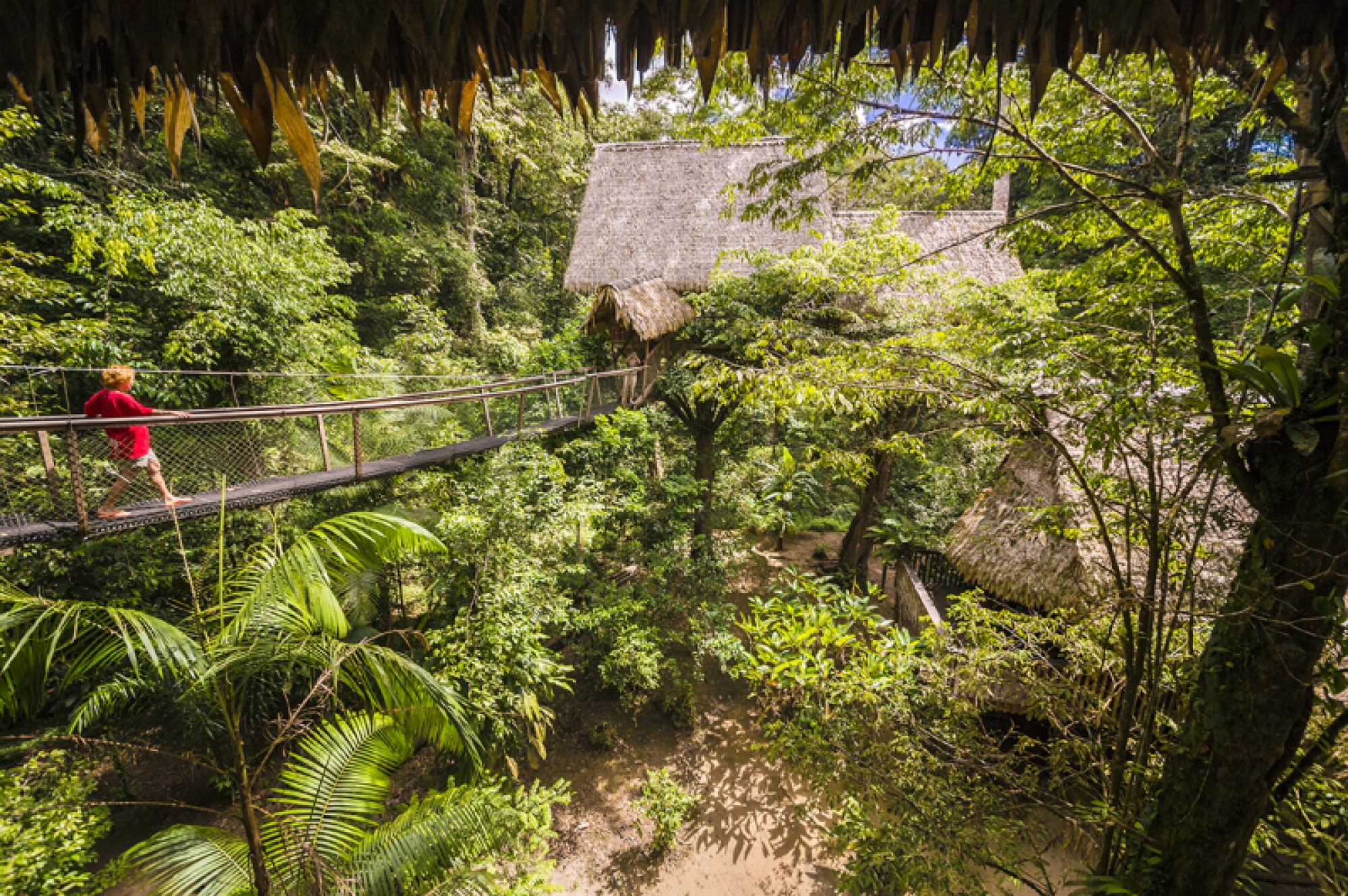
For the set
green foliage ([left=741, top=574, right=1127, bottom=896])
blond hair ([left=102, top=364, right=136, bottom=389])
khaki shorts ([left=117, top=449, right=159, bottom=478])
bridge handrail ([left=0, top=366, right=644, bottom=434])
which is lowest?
green foliage ([left=741, top=574, right=1127, bottom=896])

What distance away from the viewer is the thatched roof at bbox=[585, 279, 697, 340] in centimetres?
610

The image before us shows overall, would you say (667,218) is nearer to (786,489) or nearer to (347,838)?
(786,489)

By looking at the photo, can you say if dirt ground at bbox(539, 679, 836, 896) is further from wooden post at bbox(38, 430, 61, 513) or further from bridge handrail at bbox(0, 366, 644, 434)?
wooden post at bbox(38, 430, 61, 513)

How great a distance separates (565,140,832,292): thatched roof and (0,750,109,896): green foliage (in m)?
6.99

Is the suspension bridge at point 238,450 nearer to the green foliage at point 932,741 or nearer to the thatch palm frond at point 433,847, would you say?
the thatch palm frond at point 433,847

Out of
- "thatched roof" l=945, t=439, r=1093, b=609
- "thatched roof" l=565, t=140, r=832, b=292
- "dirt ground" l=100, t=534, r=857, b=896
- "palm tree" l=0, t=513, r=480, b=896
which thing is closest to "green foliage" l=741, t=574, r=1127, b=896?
"dirt ground" l=100, t=534, r=857, b=896

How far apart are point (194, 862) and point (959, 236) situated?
10.3 metres

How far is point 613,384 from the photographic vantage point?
25.2 ft

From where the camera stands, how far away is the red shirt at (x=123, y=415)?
10.1 ft

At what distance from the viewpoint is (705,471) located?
715 centimetres

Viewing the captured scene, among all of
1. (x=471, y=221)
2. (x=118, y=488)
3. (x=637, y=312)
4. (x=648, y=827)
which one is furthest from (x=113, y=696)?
(x=471, y=221)

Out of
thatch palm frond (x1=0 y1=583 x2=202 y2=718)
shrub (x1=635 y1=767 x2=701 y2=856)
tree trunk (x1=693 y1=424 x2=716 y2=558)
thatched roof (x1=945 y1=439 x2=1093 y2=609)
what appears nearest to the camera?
thatch palm frond (x1=0 y1=583 x2=202 y2=718)

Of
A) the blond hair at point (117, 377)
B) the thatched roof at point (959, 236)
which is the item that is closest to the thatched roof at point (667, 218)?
the thatched roof at point (959, 236)

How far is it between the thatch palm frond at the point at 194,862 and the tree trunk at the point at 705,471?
184 inches
